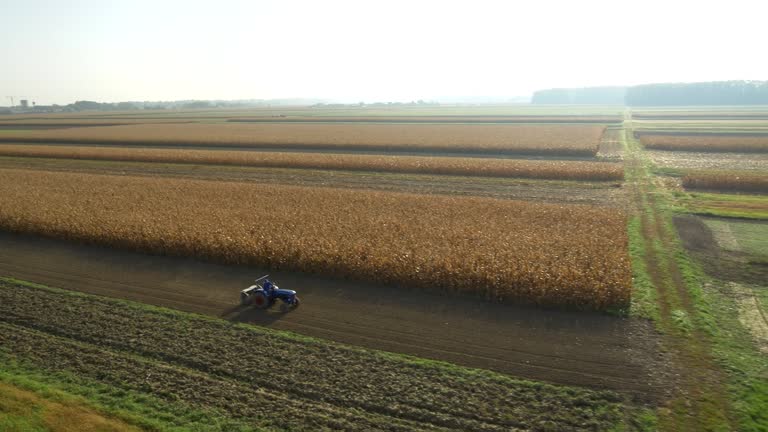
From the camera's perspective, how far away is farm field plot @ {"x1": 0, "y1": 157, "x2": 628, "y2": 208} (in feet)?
96.3

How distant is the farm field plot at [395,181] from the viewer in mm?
29359

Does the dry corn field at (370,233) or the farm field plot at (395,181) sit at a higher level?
the farm field plot at (395,181)

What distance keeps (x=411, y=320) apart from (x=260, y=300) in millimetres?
4633

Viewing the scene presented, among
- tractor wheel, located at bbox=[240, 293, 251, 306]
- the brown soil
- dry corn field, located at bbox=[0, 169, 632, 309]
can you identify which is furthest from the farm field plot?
tractor wheel, located at bbox=[240, 293, 251, 306]

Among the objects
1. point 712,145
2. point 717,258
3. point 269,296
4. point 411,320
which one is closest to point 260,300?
point 269,296

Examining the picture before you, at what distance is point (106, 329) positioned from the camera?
42.9 ft

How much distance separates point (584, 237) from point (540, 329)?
795 cm

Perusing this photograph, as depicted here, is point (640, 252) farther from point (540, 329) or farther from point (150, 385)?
point (150, 385)

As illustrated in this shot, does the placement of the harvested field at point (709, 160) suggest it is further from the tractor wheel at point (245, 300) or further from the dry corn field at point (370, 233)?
the tractor wheel at point (245, 300)

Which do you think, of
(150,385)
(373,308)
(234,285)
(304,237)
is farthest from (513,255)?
(150,385)

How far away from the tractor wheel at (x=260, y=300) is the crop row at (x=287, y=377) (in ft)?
4.34

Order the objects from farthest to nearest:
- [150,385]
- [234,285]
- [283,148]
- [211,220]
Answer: [283,148], [211,220], [234,285], [150,385]

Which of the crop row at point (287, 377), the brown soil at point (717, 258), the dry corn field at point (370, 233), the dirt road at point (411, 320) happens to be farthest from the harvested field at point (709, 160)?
the crop row at point (287, 377)

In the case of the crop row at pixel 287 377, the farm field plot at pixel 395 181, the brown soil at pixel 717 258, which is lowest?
the crop row at pixel 287 377
